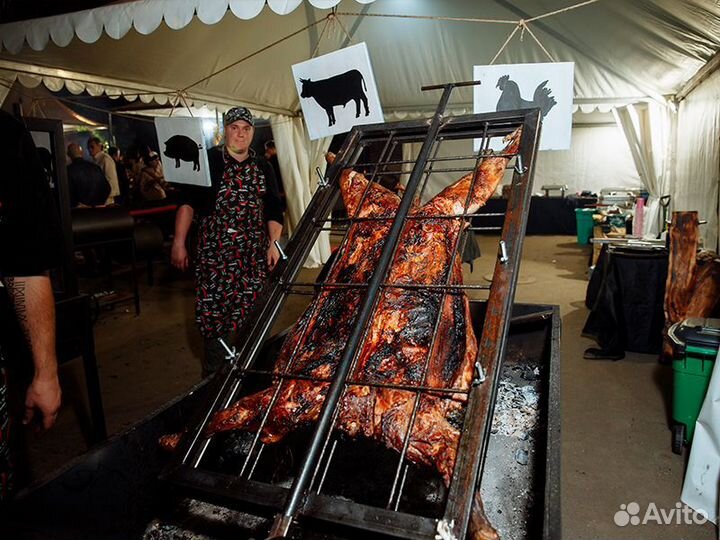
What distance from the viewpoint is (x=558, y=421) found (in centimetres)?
158

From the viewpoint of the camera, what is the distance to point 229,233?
312 cm

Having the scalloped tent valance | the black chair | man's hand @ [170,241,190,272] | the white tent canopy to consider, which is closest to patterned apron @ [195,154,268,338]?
man's hand @ [170,241,190,272]

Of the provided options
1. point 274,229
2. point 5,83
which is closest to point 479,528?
point 274,229

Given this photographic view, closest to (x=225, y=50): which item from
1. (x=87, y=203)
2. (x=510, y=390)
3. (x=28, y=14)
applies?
(x=28, y=14)

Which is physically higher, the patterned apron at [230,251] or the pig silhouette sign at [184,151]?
the pig silhouette sign at [184,151]

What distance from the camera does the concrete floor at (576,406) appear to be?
8.64 feet

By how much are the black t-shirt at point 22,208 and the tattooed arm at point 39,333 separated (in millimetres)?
52

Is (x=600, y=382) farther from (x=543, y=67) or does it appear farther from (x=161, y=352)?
(x=161, y=352)

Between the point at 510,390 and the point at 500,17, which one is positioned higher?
the point at 500,17

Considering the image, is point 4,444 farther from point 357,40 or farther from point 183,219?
point 357,40

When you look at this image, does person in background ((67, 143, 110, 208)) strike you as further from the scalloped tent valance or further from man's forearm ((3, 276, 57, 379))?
man's forearm ((3, 276, 57, 379))

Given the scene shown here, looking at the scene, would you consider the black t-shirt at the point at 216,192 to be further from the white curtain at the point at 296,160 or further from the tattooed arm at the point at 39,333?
the white curtain at the point at 296,160

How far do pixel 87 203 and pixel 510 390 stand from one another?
8403mm

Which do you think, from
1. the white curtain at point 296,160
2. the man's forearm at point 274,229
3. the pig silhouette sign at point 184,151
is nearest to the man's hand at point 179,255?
the pig silhouette sign at point 184,151
